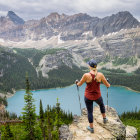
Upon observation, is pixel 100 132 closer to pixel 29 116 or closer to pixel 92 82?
pixel 92 82

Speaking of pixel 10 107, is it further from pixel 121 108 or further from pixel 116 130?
pixel 116 130

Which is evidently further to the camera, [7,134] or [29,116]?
[7,134]

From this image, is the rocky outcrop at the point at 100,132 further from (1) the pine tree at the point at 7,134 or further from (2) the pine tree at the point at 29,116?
(1) the pine tree at the point at 7,134

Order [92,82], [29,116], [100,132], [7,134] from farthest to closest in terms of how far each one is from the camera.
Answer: [7,134] → [29,116] → [100,132] → [92,82]

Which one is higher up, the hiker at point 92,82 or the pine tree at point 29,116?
the hiker at point 92,82

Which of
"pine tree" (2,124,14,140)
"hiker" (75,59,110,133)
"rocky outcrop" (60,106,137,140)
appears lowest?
"pine tree" (2,124,14,140)

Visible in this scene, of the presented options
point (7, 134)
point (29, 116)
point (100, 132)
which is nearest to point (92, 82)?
point (100, 132)

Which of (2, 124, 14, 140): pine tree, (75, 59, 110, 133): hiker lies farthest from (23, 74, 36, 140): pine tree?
(75, 59, 110, 133): hiker

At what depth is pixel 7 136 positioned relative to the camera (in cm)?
3269

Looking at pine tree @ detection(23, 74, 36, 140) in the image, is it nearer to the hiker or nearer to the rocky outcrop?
the rocky outcrop

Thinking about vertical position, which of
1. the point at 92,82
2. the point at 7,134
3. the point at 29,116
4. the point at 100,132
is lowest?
the point at 7,134

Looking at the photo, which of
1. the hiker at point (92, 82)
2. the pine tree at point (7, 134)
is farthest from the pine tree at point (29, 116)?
the hiker at point (92, 82)

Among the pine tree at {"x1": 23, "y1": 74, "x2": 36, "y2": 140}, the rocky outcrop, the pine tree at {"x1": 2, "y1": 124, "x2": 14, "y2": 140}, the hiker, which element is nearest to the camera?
the hiker

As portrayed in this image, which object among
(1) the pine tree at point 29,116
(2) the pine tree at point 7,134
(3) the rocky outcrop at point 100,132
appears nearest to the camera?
(3) the rocky outcrop at point 100,132
